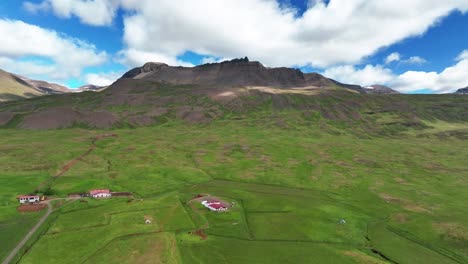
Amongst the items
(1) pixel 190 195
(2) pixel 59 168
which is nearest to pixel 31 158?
(2) pixel 59 168

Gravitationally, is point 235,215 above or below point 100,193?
below

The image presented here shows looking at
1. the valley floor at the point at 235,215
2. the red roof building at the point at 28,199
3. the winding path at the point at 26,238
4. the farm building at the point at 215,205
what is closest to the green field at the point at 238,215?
the valley floor at the point at 235,215

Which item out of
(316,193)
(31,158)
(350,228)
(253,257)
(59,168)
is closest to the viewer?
(253,257)

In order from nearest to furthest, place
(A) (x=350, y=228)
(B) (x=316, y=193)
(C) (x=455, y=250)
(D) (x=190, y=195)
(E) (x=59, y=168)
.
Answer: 1. (C) (x=455, y=250)
2. (A) (x=350, y=228)
3. (D) (x=190, y=195)
4. (B) (x=316, y=193)
5. (E) (x=59, y=168)

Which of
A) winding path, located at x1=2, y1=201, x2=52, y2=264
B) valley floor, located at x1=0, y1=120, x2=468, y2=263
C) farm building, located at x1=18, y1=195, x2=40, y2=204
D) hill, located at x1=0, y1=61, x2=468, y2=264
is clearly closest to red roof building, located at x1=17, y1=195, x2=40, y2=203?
farm building, located at x1=18, y1=195, x2=40, y2=204

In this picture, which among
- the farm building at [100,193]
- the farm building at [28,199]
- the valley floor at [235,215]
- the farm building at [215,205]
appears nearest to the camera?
the valley floor at [235,215]

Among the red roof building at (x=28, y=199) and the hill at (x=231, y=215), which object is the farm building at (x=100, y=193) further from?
the red roof building at (x=28, y=199)

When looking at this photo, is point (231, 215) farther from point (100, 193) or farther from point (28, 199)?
point (28, 199)

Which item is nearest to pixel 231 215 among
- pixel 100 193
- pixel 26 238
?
pixel 100 193

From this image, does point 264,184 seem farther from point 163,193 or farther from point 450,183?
point 450,183
